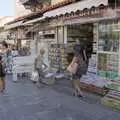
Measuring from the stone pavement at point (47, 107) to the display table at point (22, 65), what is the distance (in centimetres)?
343

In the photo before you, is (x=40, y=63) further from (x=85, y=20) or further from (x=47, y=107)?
(x=47, y=107)

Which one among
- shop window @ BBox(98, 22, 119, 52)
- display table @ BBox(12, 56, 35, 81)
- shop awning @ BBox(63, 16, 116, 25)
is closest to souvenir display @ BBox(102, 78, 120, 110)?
shop window @ BBox(98, 22, 119, 52)

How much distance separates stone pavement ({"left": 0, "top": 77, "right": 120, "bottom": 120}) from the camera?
9.14 meters

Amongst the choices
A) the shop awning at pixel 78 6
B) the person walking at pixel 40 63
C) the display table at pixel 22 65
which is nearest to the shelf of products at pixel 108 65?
the shop awning at pixel 78 6

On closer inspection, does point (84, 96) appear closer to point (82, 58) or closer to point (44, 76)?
point (82, 58)

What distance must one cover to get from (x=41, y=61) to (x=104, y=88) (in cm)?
390

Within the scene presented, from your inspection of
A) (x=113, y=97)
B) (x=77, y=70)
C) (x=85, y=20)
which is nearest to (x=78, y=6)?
(x=85, y=20)

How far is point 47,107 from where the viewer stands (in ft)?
33.9

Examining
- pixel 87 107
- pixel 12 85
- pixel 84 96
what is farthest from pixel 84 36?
pixel 87 107

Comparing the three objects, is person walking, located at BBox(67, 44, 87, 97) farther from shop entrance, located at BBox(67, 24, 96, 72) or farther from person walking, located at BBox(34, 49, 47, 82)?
shop entrance, located at BBox(67, 24, 96, 72)

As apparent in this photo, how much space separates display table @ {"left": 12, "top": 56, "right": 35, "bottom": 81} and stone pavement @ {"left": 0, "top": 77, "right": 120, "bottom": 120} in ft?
11.2

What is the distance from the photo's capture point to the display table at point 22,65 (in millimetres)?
16906

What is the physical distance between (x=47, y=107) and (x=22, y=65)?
7.05 m

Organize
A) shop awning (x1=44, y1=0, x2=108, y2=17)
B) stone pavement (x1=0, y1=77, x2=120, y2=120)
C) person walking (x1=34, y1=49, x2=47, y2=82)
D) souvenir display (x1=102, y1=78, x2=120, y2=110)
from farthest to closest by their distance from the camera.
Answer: person walking (x1=34, y1=49, x2=47, y2=82), shop awning (x1=44, y1=0, x2=108, y2=17), souvenir display (x1=102, y1=78, x2=120, y2=110), stone pavement (x1=0, y1=77, x2=120, y2=120)
